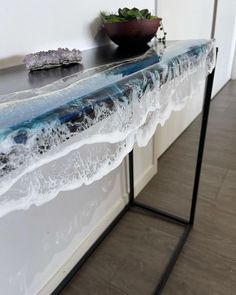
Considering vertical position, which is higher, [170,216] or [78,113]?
[78,113]

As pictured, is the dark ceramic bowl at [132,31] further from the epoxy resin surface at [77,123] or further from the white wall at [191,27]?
the white wall at [191,27]

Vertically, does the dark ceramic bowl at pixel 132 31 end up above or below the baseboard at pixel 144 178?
above

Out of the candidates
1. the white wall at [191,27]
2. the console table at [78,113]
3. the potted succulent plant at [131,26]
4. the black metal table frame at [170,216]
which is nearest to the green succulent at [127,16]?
the potted succulent plant at [131,26]

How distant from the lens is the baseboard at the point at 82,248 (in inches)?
39.5

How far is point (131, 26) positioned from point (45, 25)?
275mm

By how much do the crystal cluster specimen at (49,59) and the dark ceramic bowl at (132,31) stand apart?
0.23m

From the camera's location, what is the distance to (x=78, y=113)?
39cm

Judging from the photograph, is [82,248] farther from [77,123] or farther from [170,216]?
[77,123]

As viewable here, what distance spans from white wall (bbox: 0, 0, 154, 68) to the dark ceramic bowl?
9 cm

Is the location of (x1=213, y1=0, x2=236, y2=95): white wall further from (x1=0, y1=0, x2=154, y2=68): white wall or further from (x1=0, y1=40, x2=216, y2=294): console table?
(x1=0, y1=40, x2=216, y2=294): console table

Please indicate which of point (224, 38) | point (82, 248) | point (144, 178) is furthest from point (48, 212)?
point (224, 38)

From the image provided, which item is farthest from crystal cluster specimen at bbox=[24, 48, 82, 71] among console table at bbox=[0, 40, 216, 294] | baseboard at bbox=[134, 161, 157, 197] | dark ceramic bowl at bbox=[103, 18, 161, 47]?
baseboard at bbox=[134, 161, 157, 197]

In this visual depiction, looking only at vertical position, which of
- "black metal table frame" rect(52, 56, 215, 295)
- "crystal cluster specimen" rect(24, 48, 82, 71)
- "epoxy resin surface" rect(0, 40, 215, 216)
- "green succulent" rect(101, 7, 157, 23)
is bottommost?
"black metal table frame" rect(52, 56, 215, 295)

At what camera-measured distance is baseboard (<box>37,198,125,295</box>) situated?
39.5 inches
